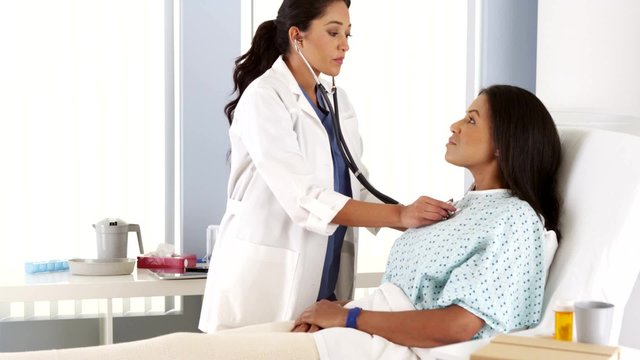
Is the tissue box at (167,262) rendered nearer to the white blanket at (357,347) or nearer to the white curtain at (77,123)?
the white curtain at (77,123)

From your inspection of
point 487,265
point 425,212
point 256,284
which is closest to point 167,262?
point 256,284

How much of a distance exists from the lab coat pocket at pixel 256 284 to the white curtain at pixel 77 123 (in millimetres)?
1189

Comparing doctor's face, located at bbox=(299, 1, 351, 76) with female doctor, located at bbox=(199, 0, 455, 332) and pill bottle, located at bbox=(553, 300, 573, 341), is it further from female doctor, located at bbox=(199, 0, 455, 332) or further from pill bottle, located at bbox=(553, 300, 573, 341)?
pill bottle, located at bbox=(553, 300, 573, 341)

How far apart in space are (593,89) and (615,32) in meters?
0.18

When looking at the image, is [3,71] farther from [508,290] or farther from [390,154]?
[508,290]

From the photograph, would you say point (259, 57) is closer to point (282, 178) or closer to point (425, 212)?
point (282, 178)

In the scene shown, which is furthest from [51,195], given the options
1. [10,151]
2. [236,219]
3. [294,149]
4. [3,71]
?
[294,149]

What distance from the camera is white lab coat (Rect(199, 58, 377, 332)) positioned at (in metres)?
2.11

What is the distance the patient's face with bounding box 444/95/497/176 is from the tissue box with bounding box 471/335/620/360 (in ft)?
1.84

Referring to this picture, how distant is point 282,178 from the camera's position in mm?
2043

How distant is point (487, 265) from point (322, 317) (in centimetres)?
37

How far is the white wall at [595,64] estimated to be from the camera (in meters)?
2.50

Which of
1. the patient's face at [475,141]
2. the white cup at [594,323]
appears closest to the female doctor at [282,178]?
the patient's face at [475,141]

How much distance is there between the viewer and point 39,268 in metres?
2.88
